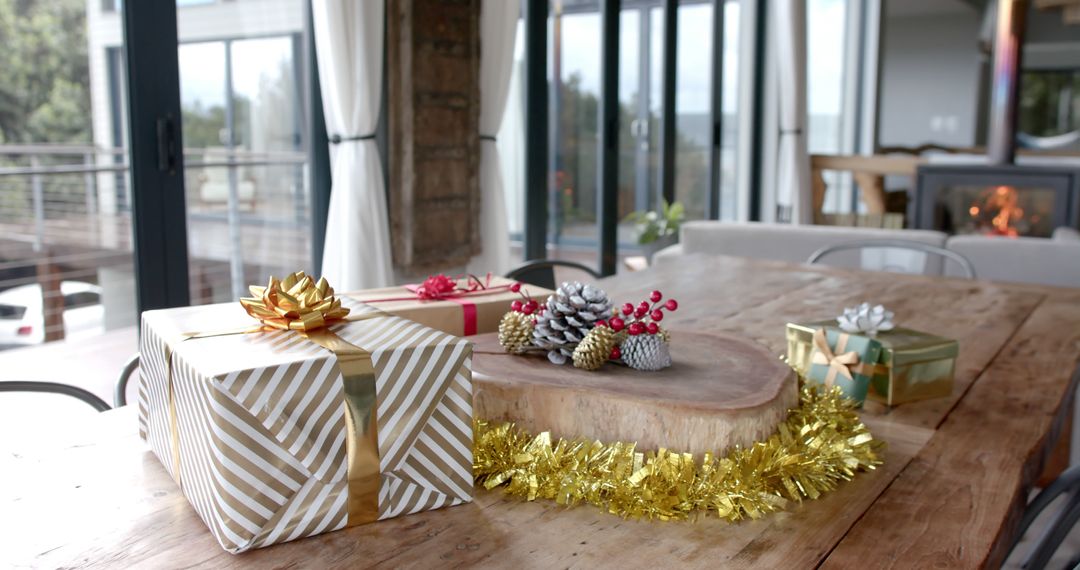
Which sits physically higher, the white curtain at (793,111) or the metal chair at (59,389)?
the white curtain at (793,111)

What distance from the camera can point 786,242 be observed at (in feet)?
11.7

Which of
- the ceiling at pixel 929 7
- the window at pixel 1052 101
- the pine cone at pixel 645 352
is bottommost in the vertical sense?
the pine cone at pixel 645 352

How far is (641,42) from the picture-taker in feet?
22.3

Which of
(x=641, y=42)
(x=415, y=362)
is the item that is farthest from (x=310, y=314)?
(x=641, y=42)

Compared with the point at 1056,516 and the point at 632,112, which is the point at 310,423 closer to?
the point at 1056,516

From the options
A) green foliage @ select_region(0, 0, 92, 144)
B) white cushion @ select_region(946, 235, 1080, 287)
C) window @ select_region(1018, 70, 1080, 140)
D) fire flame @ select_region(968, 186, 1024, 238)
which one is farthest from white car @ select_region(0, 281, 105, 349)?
window @ select_region(1018, 70, 1080, 140)

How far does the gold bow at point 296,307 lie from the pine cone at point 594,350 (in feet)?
0.93

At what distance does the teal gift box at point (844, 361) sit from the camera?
1.31 m

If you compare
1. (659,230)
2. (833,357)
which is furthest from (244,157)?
(659,230)

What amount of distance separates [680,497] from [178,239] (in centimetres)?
233

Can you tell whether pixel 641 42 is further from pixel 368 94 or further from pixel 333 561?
pixel 333 561

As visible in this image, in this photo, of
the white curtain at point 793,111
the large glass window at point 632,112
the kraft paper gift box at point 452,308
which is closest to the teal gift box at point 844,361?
the kraft paper gift box at point 452,308

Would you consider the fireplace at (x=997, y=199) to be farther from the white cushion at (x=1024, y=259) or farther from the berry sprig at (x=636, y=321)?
the berry sprig at (x=636, y=321)

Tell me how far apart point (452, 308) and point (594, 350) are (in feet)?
0.90
